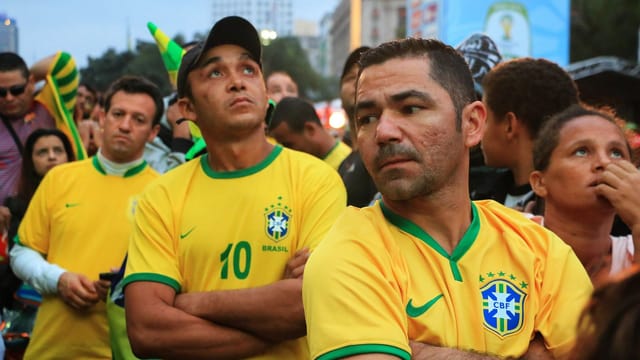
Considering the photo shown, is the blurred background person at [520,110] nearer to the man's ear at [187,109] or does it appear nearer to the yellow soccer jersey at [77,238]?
the man's ear at [187,109]

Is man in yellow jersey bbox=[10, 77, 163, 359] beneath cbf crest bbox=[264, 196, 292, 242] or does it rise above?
beneath

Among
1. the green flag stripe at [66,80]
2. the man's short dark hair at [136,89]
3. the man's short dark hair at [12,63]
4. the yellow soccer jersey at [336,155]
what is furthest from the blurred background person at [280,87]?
the man's short dark hair at [136,89]

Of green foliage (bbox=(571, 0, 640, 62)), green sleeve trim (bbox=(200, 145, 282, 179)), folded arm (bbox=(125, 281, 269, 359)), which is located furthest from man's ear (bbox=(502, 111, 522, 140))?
green foliage (bbox=(571, 0, 640, 62))

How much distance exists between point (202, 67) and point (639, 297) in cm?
279

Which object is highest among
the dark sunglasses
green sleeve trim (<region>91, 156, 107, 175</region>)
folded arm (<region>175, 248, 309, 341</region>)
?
the dark sunglasses

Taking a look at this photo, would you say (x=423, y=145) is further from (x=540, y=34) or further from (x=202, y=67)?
(x=540, y=34)

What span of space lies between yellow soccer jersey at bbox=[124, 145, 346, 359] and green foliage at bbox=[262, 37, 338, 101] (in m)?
56.7

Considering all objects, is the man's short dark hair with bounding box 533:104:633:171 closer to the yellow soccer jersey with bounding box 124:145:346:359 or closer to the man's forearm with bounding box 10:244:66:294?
the yellow soccer jersey with bounding box 124:145:346:359

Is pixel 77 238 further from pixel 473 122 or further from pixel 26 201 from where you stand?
pixel 473 122

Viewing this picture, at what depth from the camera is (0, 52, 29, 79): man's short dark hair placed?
712 cm

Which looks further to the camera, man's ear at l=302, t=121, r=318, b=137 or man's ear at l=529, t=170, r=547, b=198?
man's ear at l=302, t=121, r=318, b=137

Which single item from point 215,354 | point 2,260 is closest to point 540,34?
point 2,260

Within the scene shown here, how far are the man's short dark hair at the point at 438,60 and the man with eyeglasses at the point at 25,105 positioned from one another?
196 inches

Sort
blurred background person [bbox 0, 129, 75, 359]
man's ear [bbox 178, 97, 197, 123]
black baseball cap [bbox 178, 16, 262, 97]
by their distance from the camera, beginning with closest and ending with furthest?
1. black baseball cap [bbox 178, 16, 262, 97]
2. man's ear [bbox 178, 97, 197, 123]
3. blurred background person [bbox 0, 129, 75, 359]
